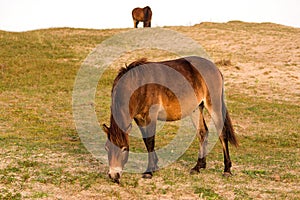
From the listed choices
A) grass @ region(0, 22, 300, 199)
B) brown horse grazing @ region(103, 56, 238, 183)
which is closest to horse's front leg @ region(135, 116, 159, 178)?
brown horse grazing @ region(103, 56, 238, 183)

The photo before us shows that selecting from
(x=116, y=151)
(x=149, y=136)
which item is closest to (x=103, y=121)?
(x=149, y=136)

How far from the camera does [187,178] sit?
25.6 feet

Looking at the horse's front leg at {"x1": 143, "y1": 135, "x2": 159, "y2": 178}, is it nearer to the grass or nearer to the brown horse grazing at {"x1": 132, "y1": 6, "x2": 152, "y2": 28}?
the grass

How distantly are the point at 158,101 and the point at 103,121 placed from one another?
7.10m

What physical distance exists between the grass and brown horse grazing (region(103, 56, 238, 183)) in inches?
21.7

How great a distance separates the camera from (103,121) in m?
14.3

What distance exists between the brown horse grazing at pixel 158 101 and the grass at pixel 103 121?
1.81 feet

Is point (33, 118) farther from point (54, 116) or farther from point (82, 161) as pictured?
point (82, 161)

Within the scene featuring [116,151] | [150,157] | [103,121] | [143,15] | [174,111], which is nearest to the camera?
[116,151]

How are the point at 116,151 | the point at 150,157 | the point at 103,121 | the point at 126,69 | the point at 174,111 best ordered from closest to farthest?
the point at 116,151 → the point at 126,69 → the point at 150,157 → the point at 174,111 → the point at 103,121

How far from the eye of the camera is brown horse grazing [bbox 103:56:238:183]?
658 cm

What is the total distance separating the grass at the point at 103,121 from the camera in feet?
23.0

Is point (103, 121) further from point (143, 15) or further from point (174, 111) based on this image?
point (143, 15)

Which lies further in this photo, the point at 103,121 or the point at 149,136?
the point at 103,121
